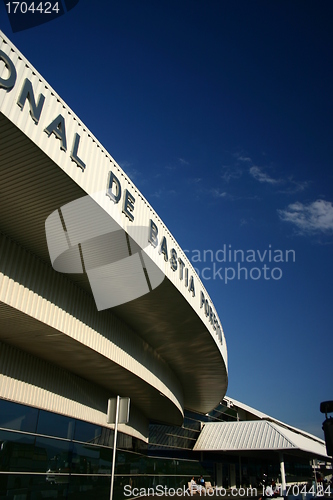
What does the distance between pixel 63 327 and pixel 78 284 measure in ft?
5.15

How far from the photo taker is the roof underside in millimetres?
7328

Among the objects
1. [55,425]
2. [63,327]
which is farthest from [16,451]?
[63,327]

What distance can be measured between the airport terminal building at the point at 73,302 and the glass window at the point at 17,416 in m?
0.03

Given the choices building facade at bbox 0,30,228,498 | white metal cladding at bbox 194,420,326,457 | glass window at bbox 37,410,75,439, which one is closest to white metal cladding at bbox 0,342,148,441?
building facade at bbox 0,30,228,498

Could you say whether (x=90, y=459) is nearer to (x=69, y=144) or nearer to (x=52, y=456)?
(x=52, y=456)

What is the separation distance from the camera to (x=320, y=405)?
9258mm

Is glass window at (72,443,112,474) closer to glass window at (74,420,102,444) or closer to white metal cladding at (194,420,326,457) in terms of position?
glass window at (74,420,102,444)

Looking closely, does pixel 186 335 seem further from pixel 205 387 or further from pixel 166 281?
pixel 205 387

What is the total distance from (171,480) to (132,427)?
30.4 ft

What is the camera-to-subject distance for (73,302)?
11531 millimetres

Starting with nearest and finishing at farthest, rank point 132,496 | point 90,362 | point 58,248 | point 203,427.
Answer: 1. point 58,248
2. point 90,362
3. point 132,496
4. point 203,427

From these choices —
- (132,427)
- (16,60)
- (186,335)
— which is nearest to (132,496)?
(132,427)

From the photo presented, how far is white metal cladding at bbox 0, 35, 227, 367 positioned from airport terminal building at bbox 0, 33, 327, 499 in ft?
0.09

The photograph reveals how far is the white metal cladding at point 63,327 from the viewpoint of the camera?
9523 mm
